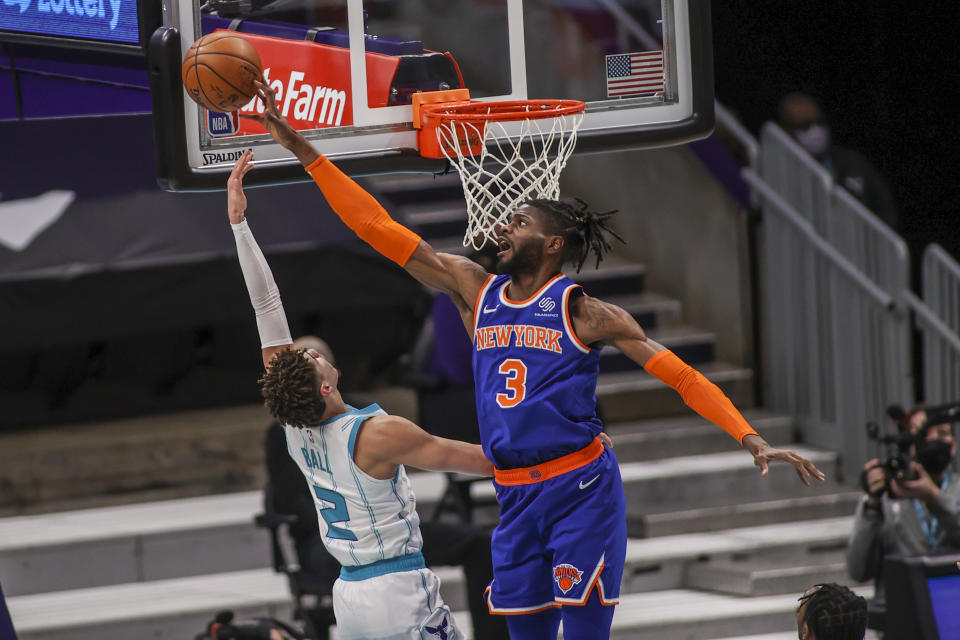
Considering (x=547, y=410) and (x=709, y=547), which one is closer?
(x=547, y=410)

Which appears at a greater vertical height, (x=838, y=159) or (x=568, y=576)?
(x=838, y=159)

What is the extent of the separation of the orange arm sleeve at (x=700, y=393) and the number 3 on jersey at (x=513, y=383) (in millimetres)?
399

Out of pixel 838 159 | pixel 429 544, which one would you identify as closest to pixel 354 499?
pixel 429 544

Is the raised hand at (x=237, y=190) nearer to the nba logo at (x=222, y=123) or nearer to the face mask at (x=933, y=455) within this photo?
the nba logo at (x=222, y=123)

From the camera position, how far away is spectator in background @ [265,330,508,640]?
6.61 m

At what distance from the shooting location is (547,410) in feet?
15.5

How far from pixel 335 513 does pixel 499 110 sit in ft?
5.58

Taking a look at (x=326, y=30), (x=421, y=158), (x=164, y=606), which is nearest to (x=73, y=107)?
(x=326, y=30)

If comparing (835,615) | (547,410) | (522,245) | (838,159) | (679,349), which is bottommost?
(835,615)

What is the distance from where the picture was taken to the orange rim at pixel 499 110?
543 cm

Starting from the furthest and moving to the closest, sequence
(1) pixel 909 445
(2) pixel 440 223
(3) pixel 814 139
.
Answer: (2) pixel 440 223 → (3) pixel 814 139 → (1) pixel 909 445

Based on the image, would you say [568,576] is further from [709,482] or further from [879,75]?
[879,75]

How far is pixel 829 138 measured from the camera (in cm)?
1032

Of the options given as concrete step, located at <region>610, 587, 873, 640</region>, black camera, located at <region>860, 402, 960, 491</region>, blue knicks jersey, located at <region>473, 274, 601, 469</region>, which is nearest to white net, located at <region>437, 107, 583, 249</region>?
blue knicks jersey, located at <region>473, 274, 601, 469</region>
